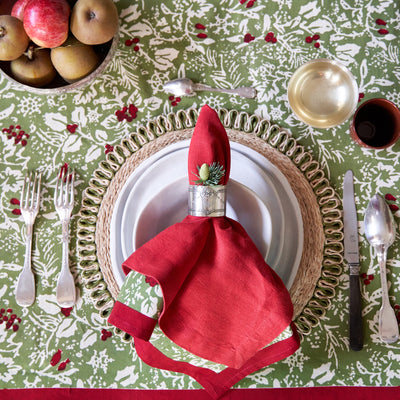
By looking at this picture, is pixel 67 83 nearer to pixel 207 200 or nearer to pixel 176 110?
pixel 176 110

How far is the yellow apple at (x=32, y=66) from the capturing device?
61cm

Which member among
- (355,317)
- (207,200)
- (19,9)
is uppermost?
(19,9)

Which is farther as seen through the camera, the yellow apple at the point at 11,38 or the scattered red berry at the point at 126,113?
the scattered red berry at the point at 126,113

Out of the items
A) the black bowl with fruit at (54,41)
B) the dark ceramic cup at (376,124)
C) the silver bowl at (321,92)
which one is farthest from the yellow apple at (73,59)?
the dark ceramic cup at (376,124)

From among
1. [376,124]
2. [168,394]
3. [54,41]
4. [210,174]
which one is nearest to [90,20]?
[54,41]

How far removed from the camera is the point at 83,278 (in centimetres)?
68

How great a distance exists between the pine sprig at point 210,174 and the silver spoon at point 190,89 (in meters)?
0.22

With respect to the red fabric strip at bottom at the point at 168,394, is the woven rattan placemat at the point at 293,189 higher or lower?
higher

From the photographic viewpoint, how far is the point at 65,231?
689 mm

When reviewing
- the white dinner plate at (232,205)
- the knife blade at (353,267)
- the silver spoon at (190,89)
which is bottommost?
the knife blade at (353,267)

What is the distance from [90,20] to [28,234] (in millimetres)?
382

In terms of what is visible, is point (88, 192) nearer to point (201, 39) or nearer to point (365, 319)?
point (201, 39)

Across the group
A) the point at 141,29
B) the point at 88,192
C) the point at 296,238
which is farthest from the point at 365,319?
the point at 141,29

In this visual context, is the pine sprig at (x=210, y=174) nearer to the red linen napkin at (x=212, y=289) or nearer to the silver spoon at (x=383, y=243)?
the red linen napkin at (x=212, y=289)
